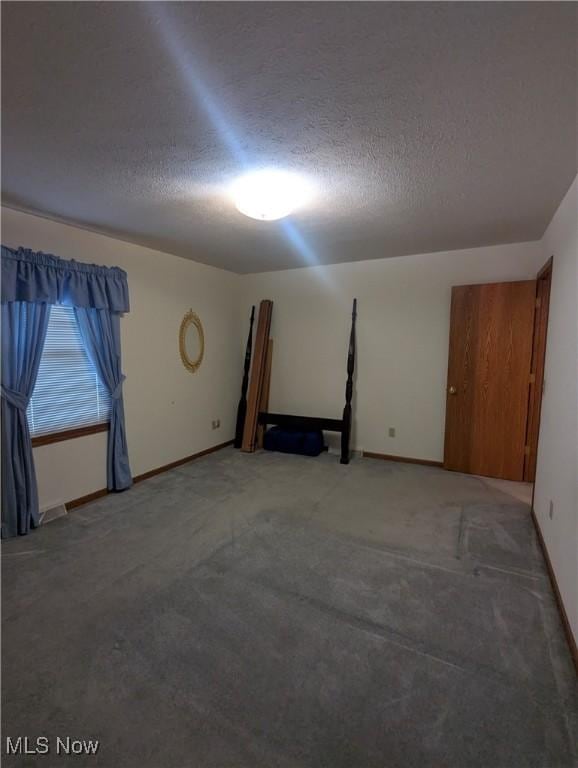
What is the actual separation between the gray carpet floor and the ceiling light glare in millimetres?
2268

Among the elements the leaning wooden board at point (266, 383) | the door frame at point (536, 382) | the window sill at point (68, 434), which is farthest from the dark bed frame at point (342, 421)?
the window sill at point (68, 434)

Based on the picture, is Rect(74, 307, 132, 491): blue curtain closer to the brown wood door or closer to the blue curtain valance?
the blue curtain valance

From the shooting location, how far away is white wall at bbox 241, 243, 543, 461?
3.97 metres

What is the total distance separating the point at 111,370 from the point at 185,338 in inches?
41.5

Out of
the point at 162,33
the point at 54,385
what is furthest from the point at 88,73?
the point at 54,385

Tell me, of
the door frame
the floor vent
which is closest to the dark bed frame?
the door frame

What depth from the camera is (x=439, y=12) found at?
41.0 inches

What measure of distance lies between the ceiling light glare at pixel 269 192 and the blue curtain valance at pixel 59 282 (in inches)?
57.6

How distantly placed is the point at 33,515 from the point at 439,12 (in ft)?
11.6

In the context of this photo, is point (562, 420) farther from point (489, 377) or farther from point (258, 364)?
point (258, 364)

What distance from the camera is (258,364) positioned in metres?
4.86

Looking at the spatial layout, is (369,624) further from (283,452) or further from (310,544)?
(283,452)

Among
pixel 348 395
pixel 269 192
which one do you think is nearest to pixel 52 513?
pixel 269 192

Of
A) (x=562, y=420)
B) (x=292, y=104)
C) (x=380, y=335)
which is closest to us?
(x=292, y=104)
